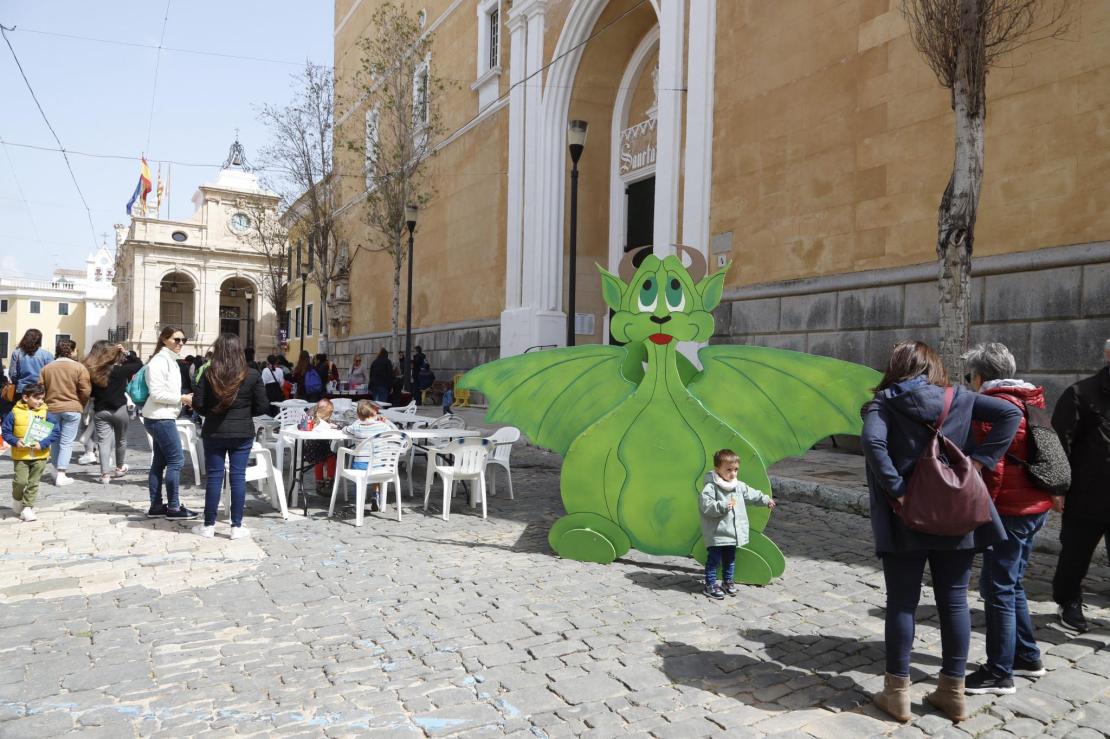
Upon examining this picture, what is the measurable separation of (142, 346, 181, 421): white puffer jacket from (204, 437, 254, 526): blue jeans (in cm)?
89

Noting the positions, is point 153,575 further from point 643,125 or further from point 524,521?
point 643,125

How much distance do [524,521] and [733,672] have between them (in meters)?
3.73

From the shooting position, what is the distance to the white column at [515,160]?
19.4m

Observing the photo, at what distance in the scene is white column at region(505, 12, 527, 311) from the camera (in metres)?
19.4

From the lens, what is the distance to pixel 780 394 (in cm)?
562

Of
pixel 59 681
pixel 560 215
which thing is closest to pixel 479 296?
pixel 560 215

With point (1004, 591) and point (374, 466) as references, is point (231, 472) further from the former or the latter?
point (1004, 591)

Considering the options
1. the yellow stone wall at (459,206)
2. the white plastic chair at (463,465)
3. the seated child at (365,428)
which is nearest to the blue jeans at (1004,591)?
the white plastic chair at (463,465)

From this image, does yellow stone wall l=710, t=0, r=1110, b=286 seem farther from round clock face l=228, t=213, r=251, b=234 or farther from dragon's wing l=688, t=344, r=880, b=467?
round clock face l=228, t=213, r=251, b=234

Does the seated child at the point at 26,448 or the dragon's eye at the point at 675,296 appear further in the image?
the seated child at the point at 26,448

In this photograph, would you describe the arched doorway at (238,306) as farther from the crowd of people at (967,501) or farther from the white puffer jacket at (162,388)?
the crowd of people at (967,501)

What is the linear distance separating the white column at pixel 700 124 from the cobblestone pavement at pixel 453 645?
8.15 meters

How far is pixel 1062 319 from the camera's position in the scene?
27.8 feet

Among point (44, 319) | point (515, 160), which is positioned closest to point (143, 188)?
point (44, 319)
